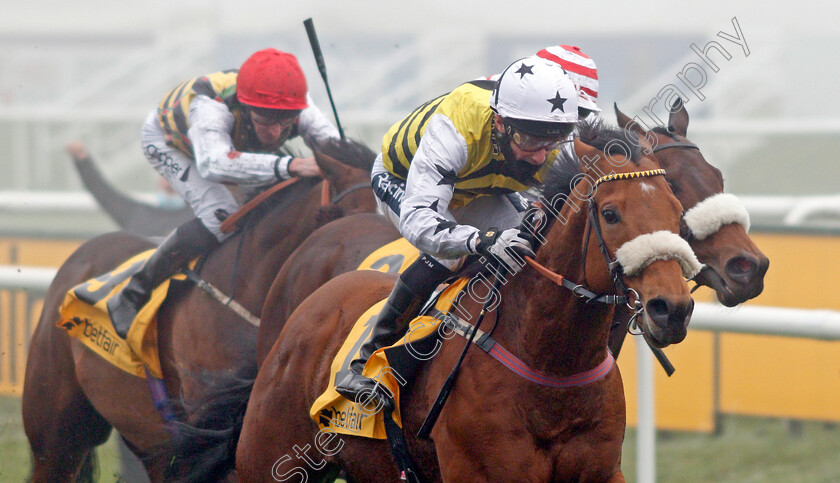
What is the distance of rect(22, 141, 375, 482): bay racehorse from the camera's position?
4156mm

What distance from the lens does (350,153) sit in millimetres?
4379

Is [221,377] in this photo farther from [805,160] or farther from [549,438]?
[805,160]

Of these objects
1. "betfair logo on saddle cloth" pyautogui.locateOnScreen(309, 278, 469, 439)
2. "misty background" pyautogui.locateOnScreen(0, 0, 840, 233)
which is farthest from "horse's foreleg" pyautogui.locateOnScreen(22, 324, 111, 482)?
"misty background" pyautogui.locateOnScreen(0, 0, 840, 233)

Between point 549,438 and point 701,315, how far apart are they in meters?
1.87

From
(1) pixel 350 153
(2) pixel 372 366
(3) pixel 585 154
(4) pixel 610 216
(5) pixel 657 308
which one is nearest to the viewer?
(5) pixel 657 308

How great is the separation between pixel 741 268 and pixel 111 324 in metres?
2.74

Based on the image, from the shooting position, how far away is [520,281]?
8.73 feet

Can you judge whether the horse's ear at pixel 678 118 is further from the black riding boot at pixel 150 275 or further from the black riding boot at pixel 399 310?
the black riding boot at pixel 150 275

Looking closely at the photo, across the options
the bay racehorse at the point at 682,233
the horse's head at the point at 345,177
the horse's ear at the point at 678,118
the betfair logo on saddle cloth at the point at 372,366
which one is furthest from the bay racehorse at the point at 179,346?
the horse's ear at the point at 678,118

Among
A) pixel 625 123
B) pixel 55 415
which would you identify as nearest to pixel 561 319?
pixel 625 123

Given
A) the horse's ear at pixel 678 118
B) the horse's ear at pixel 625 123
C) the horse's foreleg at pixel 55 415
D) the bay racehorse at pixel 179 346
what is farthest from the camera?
the horse's foreleg at pixel 55 415

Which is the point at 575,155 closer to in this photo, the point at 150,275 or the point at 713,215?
the point at 713,215

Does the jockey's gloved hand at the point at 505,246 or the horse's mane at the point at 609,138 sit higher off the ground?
the horse's mane at the point at 609,138

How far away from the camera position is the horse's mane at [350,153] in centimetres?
436
